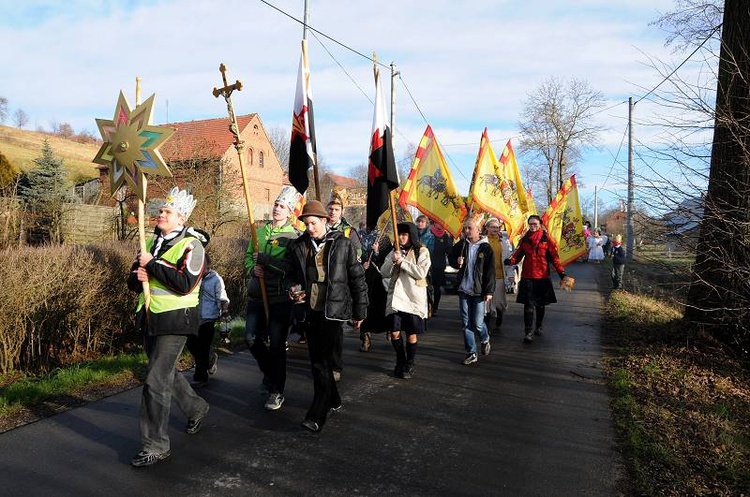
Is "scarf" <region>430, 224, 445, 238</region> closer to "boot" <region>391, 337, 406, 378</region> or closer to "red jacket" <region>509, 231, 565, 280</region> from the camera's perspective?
"red jacket" <region>509, 231, 565, 280</region>

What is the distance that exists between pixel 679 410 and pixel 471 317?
8.70ft

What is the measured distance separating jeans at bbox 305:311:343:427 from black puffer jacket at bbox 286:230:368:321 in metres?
0.13

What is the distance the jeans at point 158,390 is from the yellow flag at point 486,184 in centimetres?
896

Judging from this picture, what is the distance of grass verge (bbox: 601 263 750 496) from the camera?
380 cm

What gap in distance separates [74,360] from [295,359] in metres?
2.79

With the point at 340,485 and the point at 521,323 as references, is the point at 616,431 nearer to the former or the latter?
the point at 340,485

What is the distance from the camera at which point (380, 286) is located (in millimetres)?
6988

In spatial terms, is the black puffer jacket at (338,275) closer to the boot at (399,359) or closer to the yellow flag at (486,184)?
the boot at (399,359)

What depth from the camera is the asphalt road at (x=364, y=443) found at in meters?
3.70

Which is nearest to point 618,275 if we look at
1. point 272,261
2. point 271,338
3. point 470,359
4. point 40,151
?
point 470,359

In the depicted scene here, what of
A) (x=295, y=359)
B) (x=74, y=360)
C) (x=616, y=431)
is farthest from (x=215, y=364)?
(x=616, y=431)

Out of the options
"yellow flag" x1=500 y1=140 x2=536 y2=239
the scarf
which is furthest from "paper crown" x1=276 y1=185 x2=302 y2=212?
"yellow flag" x1=500 y1=140 x2=536 y2=239

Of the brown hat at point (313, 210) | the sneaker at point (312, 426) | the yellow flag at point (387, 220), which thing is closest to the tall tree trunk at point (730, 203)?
the yellow flag at point (387, 220)

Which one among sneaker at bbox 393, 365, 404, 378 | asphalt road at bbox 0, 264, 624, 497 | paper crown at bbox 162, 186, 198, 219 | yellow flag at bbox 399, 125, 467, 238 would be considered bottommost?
asphalt road at bbox 0, 264, 624, 497
